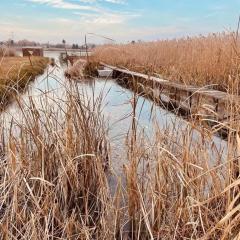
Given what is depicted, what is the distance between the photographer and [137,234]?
2.19m

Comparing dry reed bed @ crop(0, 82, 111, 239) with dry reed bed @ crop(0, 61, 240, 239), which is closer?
dry reed bed @ crop(0, 61, 240, 239)

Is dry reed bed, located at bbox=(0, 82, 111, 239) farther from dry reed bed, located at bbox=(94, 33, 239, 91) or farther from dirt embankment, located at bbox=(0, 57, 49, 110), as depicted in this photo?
dry reed bed, located at bbox=(94, 33, 239, 91)

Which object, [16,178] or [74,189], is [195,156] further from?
[16,178]

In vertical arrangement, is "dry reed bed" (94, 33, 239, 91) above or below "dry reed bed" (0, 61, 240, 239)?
above

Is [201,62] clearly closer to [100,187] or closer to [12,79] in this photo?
[12,79]

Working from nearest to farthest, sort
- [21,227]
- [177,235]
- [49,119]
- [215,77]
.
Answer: [177,235]
[21,227]
[49,119]
[215,77]

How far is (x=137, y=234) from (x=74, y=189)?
51 centimetres

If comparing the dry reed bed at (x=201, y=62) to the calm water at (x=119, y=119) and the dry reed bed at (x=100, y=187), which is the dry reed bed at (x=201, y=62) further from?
the dry reed bed at (x=100, y=187)

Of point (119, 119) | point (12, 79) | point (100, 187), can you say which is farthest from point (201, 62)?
point (100, 187)

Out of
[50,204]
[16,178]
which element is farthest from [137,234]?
[16,178]

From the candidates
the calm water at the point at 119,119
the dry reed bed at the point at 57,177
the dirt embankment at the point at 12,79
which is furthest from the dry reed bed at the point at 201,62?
the dry reed bed at the point at 57,177

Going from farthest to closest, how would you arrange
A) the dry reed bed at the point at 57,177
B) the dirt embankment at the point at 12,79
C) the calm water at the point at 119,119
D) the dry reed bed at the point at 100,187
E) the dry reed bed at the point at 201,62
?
the dry reed bed at the point at 201,62, the dirt embankment at the point at 12,79, the calm water at the point at 119,119, the dry reed bed at the point at 57,177, the dry reed bed at the point at 100,187

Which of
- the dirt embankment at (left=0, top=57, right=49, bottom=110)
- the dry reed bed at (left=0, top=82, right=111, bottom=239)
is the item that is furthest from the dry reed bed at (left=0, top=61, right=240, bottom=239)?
the dirt embankment at (left=0, top=57, right=49, bottom=110)

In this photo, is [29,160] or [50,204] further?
[29,160]
